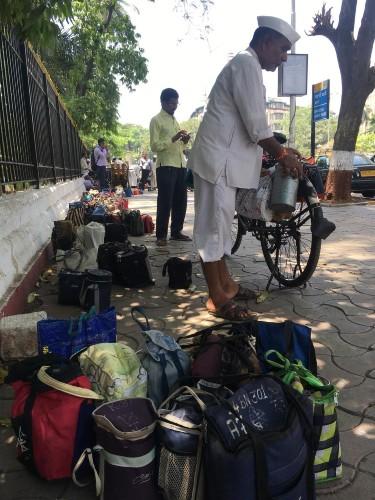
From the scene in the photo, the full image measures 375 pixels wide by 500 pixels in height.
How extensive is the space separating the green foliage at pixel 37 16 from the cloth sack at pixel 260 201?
5.82ft

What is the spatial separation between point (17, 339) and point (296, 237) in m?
2.38

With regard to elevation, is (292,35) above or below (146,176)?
above

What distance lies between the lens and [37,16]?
247cm

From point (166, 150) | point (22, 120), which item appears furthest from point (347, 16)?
point (22, 120)

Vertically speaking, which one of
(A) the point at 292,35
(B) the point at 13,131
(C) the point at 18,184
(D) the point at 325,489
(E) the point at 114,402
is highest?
A: (A) the point at 292,35

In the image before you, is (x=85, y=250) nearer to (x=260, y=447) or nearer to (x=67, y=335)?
(x=67, y=335)

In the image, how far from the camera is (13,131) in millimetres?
4672

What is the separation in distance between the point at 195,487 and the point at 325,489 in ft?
1.78

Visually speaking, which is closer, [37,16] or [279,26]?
[37,16]

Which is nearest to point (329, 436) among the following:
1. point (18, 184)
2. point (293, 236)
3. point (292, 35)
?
point (293, 236)

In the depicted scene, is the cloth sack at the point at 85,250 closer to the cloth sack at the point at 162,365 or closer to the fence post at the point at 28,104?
the fence post at the point at 28,104

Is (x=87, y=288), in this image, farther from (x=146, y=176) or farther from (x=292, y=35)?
(x=146, y=176)

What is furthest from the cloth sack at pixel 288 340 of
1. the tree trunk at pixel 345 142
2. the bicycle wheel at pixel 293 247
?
the tree trunk at pixel 345 142

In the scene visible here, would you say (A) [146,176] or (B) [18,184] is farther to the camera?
(A) [146,176]
